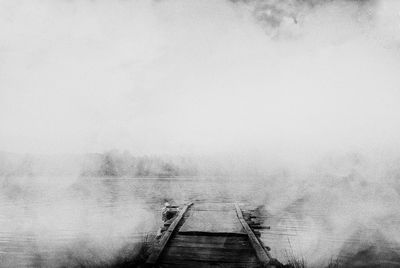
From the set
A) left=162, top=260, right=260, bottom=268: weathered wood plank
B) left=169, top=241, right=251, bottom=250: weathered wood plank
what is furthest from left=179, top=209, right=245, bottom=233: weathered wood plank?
left=162, top=260, right=260, bottom=268: weathered wood plank

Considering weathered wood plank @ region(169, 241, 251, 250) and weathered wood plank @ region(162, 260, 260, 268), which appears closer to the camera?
weathered wood plank @ region(162, 260, 260, 268)

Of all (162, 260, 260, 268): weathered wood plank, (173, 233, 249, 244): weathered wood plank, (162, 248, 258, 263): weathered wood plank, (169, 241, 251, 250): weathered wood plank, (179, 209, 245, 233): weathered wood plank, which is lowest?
(162, 260, 260, 268): weathered wood plank

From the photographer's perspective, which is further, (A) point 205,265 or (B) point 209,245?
(B) point 209,245

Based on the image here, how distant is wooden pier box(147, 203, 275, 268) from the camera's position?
5992 millimetres

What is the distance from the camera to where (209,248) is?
23.3ft

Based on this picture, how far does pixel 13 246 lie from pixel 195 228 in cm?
839

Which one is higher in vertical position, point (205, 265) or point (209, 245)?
point (209, 245)

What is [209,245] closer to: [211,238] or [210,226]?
[211,238]

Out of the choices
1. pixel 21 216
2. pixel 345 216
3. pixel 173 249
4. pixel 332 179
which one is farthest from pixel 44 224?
pixel 332 179

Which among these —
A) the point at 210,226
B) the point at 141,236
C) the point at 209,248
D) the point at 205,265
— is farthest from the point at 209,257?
the point at 141,236

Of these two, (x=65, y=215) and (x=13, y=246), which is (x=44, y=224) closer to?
(x=65, y=215)

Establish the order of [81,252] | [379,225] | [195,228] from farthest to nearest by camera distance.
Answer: [379,225] → [81,252] → [195,228]

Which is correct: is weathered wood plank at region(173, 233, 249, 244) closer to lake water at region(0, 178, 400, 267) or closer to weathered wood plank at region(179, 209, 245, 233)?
weathered wood plank at region(179, 209, 245, 233)

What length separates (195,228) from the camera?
9.34 m
